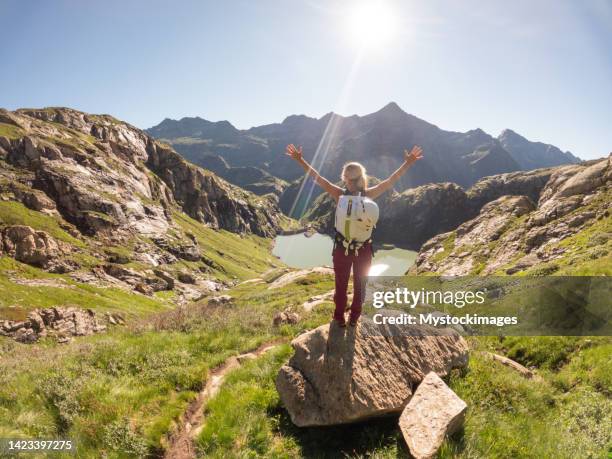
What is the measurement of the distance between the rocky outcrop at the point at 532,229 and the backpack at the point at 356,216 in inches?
1025

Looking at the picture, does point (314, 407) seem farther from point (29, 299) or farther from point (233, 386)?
point (29, 299)

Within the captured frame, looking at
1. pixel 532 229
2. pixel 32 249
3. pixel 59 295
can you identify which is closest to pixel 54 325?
pixel 59 295

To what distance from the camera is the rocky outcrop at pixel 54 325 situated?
5728 centimetres

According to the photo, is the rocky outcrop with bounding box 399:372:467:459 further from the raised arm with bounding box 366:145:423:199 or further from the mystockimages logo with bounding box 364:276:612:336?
the raised arm with bounding box 366:145:423:199

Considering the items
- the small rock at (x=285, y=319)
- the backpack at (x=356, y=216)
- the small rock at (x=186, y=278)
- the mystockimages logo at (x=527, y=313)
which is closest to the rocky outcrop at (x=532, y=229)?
the mystockimages logo at (x=527, y=313)

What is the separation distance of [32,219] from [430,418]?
16450 centimetres

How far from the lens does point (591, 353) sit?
11.5 metres

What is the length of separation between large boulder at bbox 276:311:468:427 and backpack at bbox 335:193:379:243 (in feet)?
8.21

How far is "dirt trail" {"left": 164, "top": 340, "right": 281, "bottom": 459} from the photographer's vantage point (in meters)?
6.89

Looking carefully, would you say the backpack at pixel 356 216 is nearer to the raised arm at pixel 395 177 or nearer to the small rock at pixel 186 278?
the raised arm at pixel 395 177

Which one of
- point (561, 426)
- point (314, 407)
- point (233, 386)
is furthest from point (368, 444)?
point (561, 426)

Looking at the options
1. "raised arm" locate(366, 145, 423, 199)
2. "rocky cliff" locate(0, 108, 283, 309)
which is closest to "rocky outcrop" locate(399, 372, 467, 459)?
"raised arm" locate(366, 145, 423, 199)

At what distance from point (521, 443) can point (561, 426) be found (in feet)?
6.68

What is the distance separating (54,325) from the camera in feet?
201
